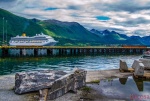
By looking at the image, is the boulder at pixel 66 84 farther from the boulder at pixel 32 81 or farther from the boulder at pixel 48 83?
the boulder at pixel 32 81

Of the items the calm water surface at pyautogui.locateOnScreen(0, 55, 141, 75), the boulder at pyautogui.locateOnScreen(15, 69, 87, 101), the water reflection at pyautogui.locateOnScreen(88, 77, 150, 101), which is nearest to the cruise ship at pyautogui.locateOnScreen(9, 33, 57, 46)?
the calm water surface at pyautogui.locateOnScreen(0, 55, 141, 75)

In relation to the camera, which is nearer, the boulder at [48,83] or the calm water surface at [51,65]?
the boulder at [48,83]

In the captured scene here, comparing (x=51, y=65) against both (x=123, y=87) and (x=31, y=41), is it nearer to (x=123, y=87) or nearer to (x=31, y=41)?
(x=123, y=87)

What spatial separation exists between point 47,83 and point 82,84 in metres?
4.68

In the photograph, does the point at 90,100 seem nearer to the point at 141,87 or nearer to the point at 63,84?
the point at 63,84

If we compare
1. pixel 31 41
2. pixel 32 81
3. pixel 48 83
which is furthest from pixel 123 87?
pixel 31 41

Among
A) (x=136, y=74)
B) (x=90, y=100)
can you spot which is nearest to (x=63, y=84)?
(x=90, y=100)

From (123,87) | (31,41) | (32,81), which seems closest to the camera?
(32,81)

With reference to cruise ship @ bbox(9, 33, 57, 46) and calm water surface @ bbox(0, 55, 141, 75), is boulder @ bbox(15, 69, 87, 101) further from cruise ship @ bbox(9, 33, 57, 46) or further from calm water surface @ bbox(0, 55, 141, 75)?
cruise ship @ bbox(9, 33, 57, 46)

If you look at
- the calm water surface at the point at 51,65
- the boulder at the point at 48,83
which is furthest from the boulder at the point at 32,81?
the calm water surface at the point at 51,65

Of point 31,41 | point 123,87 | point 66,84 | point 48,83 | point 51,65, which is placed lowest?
point 51,65

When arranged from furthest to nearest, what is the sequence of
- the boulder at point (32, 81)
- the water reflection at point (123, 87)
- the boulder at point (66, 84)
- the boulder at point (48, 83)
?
the water reflection at point (123, 87) < the boulder at point (32, 81) < the boulder at point (48, 83) < the boulder at point (66, 84)

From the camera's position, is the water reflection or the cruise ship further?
the cruise ship

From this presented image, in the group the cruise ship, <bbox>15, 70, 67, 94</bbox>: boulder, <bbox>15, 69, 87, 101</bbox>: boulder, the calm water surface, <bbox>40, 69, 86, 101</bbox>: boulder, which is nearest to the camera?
<bbox>40, 69, 86, 101</bbox>: boulder
